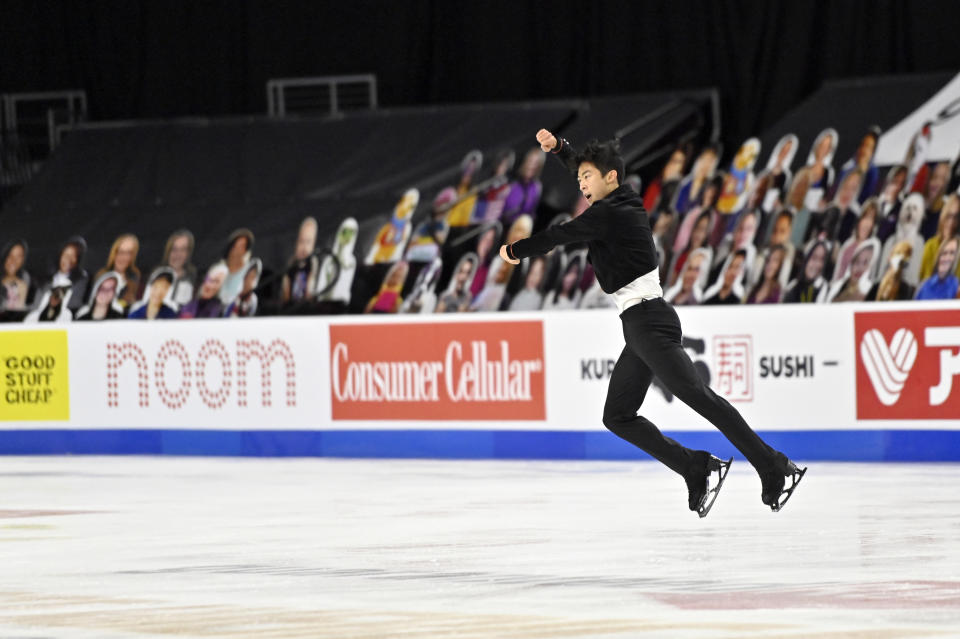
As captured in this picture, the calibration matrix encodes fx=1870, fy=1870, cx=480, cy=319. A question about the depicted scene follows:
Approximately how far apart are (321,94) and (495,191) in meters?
4.11

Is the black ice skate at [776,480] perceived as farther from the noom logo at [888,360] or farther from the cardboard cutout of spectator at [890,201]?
the cardboard cutout of spectator at [890,201]

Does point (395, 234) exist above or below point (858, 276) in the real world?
above

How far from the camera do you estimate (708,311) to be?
11516mm

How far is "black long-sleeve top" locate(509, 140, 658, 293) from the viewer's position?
7.42 m

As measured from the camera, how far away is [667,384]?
748 cm

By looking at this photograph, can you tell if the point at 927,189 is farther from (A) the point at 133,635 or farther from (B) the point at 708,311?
(A) the point at 133,635

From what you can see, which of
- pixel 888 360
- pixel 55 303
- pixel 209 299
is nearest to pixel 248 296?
pixel 209 299

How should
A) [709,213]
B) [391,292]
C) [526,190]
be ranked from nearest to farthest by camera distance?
[709,213] → [391,292] → [526,190]

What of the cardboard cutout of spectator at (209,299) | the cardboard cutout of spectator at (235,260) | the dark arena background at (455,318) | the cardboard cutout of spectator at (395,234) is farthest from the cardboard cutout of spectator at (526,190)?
the cardboard cutout of spectator at (209,299)

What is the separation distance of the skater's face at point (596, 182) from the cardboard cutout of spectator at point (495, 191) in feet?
29.9

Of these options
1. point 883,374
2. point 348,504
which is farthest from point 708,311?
point 348,504

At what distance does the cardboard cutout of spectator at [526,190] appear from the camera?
1670cm

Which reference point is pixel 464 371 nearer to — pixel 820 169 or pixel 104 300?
pixel 820 169

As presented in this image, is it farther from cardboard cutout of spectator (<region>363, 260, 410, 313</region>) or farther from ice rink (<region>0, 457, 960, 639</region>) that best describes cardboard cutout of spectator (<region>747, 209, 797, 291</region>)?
ice rink (<region>0, 457, 960, 639</region>)
